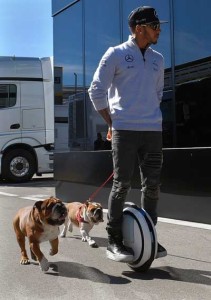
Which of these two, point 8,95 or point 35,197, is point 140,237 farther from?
point 8,95

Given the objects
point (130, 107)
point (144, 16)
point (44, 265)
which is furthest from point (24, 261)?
point (144, 16)

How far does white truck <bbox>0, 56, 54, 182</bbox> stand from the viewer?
14.5 metres

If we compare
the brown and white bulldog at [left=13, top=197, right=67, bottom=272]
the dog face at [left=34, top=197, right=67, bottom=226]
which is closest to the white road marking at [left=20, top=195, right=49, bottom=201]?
the brown and white bulldog at [left=13, top=197, right=67, bottom=272]

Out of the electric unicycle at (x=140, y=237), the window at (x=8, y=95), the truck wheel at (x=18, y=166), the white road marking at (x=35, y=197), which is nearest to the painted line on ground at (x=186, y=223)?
the electric unicycle at (x=140, y=237)

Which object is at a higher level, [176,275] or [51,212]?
[51,212]

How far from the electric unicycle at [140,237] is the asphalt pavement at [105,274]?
13cm

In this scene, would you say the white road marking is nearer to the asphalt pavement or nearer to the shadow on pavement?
the asphalt pavement

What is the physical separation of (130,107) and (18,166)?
10.6 meters

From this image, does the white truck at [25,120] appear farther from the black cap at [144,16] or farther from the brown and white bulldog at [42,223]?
the black cap at [144,16]

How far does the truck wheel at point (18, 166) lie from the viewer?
14.5m

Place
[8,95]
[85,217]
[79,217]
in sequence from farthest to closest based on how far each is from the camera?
1. [8,95]
2. [79,217]
3. [85,217]

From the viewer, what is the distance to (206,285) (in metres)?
4.04

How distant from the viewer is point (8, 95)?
577 inches

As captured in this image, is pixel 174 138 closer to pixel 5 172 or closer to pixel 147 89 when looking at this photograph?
pixel 147 89
